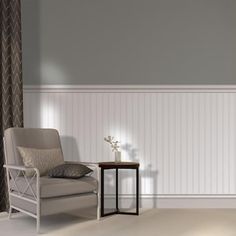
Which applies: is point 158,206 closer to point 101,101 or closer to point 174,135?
point 174,135

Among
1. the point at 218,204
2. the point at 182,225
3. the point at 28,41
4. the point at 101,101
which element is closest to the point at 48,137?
the point at 101,101

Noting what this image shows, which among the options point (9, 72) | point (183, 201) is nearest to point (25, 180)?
point (9, 72)

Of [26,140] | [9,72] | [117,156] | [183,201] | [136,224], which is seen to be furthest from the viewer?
[183,201]

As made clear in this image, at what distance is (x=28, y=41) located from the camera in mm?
5125

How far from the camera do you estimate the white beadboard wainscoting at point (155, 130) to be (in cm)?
509

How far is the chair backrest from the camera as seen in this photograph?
432 centimetres

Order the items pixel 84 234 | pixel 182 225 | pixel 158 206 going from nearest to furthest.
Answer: pixel 84 234
pixel 182 225
pixel 158 206

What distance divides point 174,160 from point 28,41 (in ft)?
7.56

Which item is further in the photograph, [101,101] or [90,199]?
[101,101]

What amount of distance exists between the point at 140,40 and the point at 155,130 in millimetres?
1124

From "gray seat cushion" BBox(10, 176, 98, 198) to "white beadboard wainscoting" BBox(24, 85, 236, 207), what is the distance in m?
0.92

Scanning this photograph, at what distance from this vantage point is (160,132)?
16.8 ft

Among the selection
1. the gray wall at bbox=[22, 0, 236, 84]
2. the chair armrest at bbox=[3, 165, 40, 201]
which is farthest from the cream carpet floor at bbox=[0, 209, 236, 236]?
the gray wall at bbox=[22, 0, 236, 84]

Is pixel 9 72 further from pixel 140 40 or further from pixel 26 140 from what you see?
pixel 140 40
